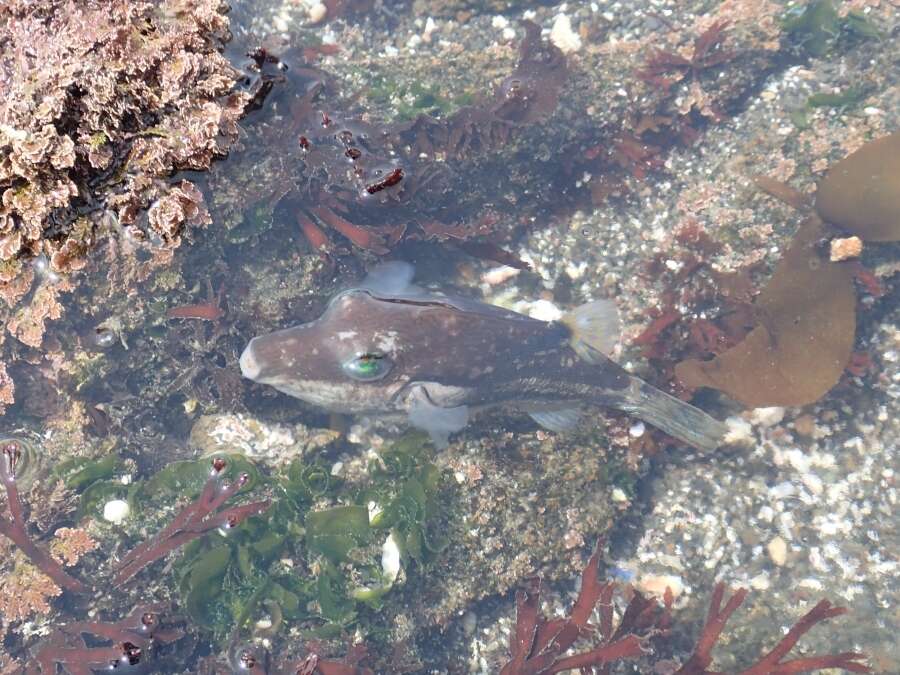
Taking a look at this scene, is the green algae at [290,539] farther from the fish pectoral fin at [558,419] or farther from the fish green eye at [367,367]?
the fish pectoral fin at [558,419]

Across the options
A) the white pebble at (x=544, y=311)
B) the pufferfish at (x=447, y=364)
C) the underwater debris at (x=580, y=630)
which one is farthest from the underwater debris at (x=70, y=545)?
the white pebble at (x=544, y=311)

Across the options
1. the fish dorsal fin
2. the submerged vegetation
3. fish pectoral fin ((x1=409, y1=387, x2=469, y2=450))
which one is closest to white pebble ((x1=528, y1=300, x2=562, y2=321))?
the submerged vegetation

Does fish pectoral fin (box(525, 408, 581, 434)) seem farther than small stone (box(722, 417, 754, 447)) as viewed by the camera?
No

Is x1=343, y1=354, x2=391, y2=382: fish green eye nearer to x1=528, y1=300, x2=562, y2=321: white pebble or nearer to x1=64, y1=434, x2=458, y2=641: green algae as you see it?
x1=64, y1=434, x2=458, y2=641: green algae

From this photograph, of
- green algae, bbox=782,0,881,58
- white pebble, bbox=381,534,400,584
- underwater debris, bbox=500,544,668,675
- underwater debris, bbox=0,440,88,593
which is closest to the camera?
underwater debris, bbox=0,440,88,593

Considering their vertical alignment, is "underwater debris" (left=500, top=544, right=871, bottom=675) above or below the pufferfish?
below

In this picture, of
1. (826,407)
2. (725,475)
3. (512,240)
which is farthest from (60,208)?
(826,407)

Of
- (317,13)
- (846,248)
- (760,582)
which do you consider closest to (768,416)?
(760,582)

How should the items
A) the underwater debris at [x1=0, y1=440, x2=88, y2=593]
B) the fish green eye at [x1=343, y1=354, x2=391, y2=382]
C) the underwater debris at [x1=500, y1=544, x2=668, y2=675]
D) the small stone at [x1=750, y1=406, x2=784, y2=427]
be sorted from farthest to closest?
the small stone at [x1=750, y1=406, x2=784, y2=427] → the fish green eye at [x1=343, y1=354, x2=391, y2=382] → the underwater debris at [x1=500, y1=544, x2=668, y2=675] → the underwater debris at [x1=0, y1=440, x2=88, y2=593]
